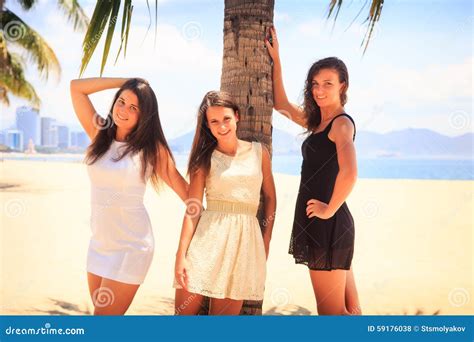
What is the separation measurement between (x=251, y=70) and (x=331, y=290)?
1.79 metres

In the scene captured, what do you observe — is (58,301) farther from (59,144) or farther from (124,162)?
(59,144)

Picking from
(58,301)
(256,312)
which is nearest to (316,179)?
(256,312)

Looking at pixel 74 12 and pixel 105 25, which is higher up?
pixel 74 12

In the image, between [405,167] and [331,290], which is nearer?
[331,290]

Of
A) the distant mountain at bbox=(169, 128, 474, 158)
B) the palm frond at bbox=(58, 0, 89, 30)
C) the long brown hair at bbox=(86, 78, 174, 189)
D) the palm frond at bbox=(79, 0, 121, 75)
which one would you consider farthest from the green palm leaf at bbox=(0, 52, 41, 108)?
the distant mountain at bbox=(169, 128, 474, 158)

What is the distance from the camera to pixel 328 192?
4172mm

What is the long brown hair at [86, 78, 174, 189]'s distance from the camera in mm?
4016

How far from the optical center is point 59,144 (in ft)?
118

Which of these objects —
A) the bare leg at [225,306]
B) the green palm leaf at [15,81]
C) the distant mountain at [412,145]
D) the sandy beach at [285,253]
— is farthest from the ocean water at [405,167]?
the bare leg at [225,306]

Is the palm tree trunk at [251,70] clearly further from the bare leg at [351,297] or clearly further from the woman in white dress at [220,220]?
the bare leg at [351,297]

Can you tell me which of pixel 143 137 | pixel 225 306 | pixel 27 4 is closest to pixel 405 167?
pixel 27 4

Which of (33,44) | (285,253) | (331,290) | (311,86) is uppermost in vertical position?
(33,44)

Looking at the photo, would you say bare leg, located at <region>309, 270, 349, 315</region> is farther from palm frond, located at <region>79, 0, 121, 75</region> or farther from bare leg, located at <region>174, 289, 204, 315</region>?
palm frond, located at <region>79, 0, 121, 75</region>

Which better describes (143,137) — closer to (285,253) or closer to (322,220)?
(322,220)
